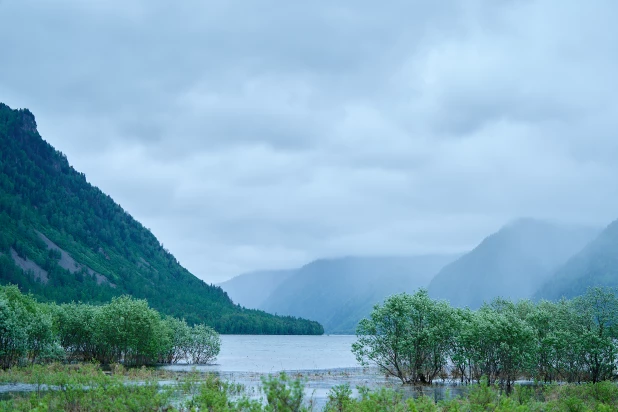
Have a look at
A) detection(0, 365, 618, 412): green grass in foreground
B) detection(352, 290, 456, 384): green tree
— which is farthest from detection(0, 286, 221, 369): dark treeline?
detection(352, 290, 456, 384): green tree

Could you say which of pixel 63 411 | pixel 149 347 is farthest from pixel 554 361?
pixel 149 347

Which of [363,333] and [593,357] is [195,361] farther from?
[593,357]

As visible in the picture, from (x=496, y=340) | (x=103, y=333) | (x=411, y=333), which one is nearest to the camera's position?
(x=496, y=340)

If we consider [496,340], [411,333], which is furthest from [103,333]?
[496,340]

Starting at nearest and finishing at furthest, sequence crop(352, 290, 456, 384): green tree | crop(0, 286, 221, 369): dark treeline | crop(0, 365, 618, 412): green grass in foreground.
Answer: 1. crop(0, 365, 618, 412): green grass in foreground
2. crop(352, 290, 456, 384): green tree
3. crop(0, 286, 221, 369): dark treeline

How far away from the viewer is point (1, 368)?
53000 millimetres

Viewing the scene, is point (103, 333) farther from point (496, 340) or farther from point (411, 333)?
point (496, 340)

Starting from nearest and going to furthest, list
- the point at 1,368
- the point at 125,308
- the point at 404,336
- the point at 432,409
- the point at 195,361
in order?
the point at 432,409 → the point at 404,336 → the point at 1,368 → the point at 125,308 → the point at 195,361

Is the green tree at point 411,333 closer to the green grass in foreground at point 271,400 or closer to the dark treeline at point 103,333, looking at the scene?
the green grass in foreground at point 271,400

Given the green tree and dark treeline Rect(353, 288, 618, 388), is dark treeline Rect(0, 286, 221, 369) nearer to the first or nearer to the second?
dark treeline Rect(353, 288, 618, 388)

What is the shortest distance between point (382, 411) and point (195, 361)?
7411 centimetres

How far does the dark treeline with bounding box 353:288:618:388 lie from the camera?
43469mm

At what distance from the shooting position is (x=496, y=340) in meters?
43.2

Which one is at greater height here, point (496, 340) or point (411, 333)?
point (411, 333)
